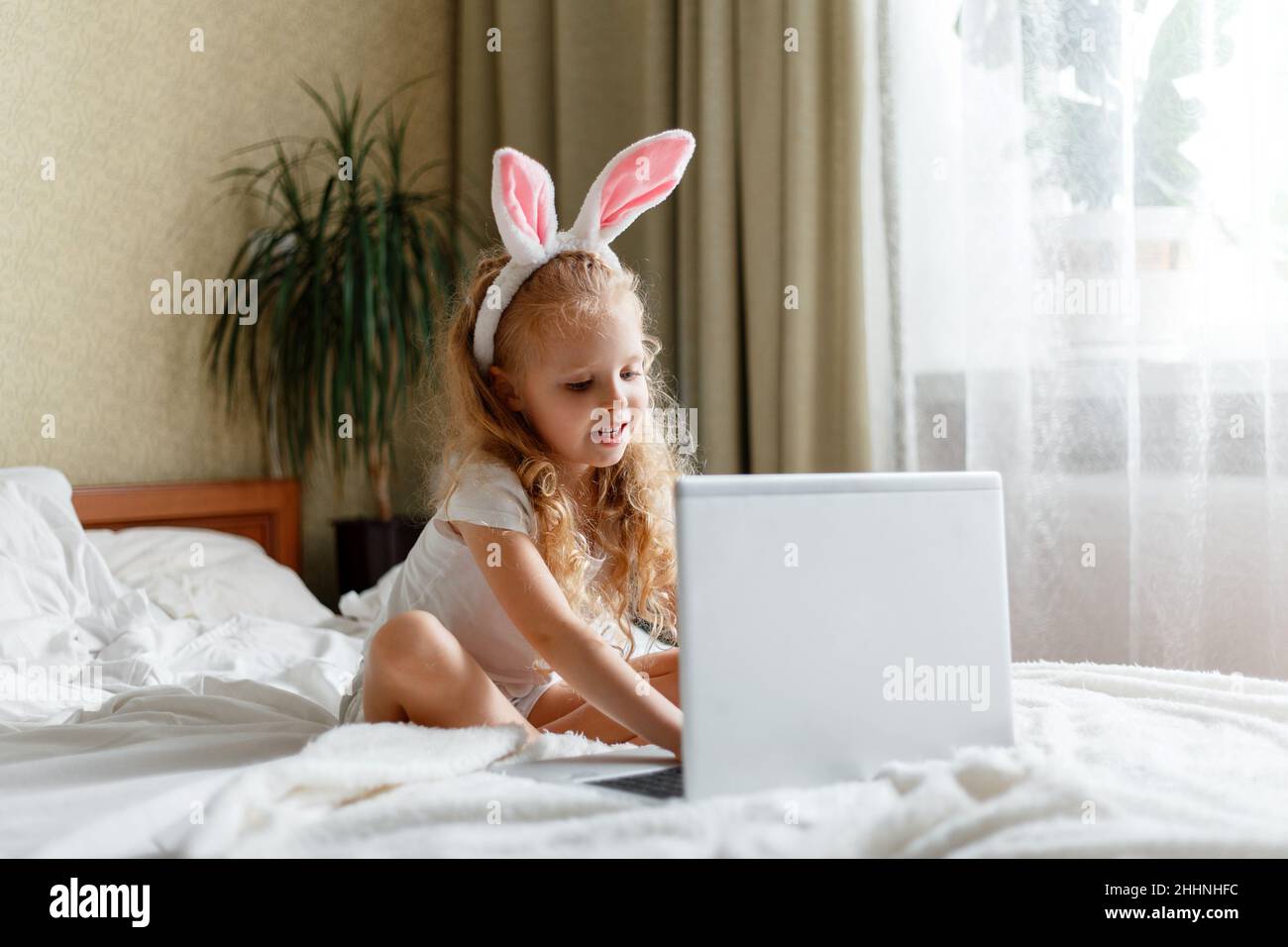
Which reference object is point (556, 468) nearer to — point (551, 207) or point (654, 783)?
point (551, 207)

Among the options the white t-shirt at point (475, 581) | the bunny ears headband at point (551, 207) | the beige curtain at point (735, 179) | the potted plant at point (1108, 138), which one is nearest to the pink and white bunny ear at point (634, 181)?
the bunny ears headband at point (551, 207)

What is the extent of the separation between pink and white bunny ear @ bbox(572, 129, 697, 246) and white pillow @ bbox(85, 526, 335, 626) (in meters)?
1.19

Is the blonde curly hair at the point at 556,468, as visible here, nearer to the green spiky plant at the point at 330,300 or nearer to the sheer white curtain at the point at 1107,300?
the sheer white curtain at the point at 1107,300

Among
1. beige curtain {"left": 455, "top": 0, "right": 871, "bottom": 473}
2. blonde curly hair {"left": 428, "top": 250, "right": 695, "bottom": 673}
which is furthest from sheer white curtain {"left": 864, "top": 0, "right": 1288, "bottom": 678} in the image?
blonde curly hair {"left": 428, "top": 250, "right": 695, "bottom": 673}

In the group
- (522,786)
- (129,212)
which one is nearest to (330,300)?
(129,212)

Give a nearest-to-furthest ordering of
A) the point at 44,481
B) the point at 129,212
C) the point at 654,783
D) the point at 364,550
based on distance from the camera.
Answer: the point at 654,783
the point at 44,481
the point at 129,212
the point at 364,550

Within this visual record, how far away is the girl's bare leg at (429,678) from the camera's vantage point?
116 cm

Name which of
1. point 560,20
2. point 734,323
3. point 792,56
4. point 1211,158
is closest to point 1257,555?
point 1211,158

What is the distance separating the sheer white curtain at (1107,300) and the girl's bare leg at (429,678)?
1409mm

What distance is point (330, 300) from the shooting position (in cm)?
281

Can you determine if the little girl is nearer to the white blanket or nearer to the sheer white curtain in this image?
the white blanket

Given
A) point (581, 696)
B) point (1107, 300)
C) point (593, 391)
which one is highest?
point (1107, 300)

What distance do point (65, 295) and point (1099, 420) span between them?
6.73ft

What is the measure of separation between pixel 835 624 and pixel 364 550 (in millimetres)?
1980
